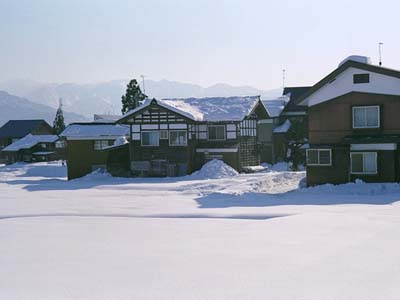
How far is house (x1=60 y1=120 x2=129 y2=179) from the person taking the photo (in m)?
36.8

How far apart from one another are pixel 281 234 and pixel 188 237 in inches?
79.2

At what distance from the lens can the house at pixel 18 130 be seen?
229ft

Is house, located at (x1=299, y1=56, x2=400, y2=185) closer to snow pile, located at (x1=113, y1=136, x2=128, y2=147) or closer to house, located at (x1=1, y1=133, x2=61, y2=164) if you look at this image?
snow pile, located at (x1=113, y1=136, x2=128, y2=147)

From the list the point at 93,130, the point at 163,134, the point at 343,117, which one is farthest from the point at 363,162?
the point at 93,130

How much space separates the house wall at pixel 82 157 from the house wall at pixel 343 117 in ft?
58.1

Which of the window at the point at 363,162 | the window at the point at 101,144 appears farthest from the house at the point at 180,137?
the window at the point at 363,162

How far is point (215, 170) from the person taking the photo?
30.7 m

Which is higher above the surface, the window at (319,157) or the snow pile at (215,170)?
the window at (319,157)

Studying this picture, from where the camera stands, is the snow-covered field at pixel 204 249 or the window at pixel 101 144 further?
the window at pixel 101 144

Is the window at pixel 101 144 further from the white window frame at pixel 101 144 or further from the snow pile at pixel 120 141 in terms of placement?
the snow pile at pixel 120 141

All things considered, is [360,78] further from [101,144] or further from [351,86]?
[101,144]

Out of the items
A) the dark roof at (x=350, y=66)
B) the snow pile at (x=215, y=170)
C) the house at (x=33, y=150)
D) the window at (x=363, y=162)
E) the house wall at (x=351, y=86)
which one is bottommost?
the snow pile at (x=215, y=170)

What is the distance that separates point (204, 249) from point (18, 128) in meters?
66.3

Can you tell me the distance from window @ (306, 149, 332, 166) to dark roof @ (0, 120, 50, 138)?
5329 centimetres
